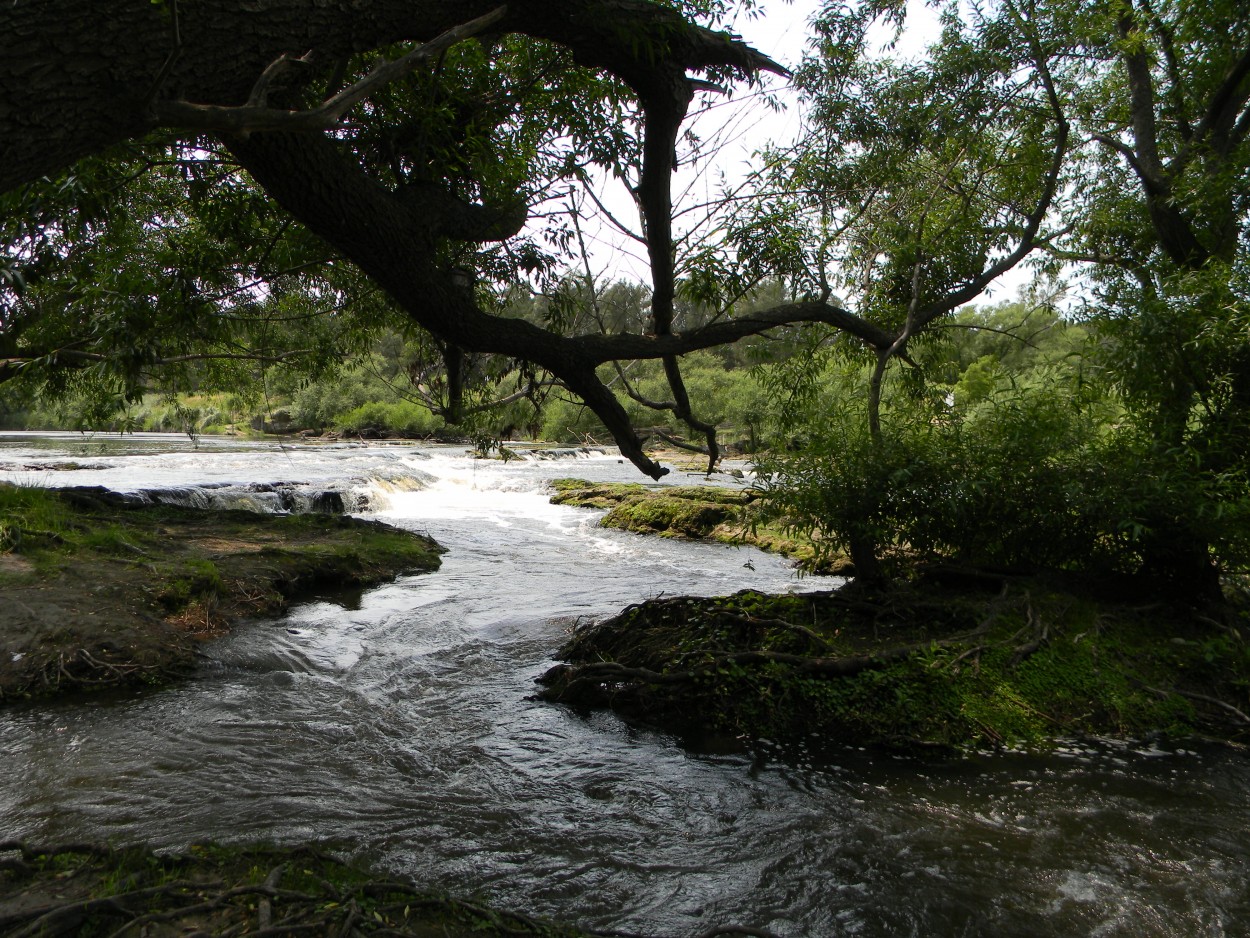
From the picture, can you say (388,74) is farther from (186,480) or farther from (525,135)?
(186,480)

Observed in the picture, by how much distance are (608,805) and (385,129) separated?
419 cm

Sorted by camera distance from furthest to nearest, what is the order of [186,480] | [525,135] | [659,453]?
[659,453] → [186,480] → [525,135]

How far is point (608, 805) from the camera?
5.01m

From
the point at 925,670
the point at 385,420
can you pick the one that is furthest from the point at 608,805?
the point at 385,420

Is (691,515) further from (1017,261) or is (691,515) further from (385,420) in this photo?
(385,420)

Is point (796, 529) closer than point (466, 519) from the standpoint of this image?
Yes

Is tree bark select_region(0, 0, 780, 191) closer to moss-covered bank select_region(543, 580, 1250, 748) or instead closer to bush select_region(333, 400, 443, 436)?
moss-covered bank select_region(543, 580, 1250, 748)

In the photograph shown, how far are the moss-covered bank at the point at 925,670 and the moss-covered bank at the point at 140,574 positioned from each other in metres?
3.74

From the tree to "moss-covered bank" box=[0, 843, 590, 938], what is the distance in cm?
218

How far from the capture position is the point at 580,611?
9.68m

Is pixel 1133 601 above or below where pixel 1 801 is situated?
above

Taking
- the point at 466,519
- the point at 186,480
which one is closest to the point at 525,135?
the point at 466,519

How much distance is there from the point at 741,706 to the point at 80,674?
5369 mm

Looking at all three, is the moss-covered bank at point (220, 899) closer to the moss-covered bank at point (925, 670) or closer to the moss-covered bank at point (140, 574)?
the moss-covered bank at point (925, 670)
